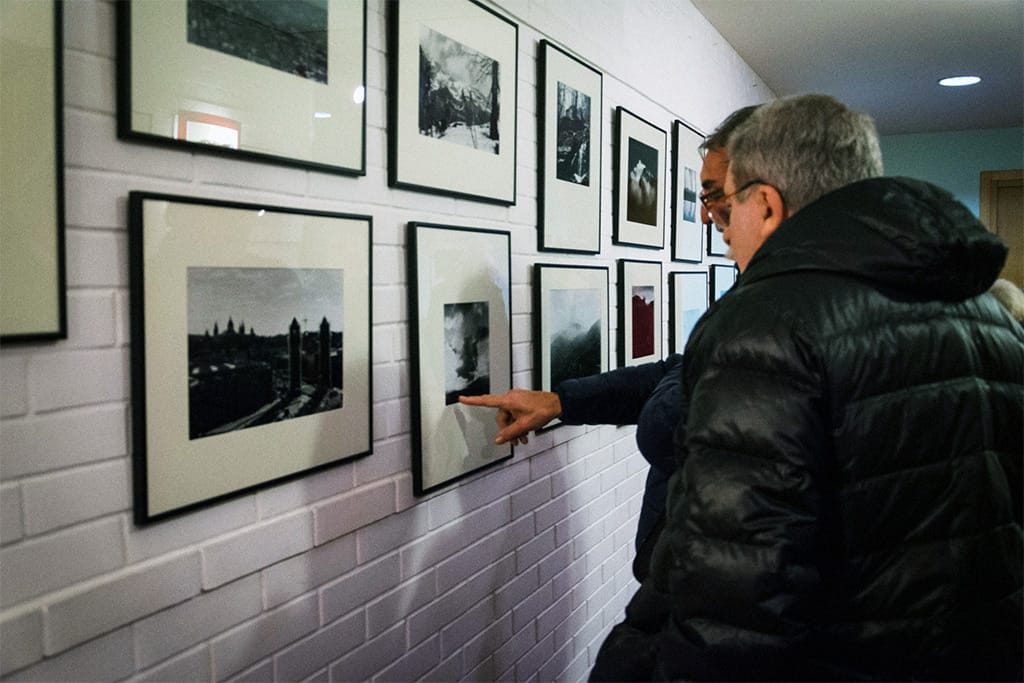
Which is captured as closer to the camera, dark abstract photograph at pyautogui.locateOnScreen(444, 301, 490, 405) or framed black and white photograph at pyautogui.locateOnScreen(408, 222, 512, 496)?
framed black and white photograph at pyautogui.locateOnScreen(408, 222, 512, 496)

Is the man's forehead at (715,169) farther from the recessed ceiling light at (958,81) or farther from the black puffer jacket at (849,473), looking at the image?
the recessed ceiling light at (958,81)

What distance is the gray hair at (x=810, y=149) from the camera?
121 cm

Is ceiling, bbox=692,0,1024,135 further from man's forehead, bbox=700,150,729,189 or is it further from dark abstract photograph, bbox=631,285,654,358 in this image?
man's forehead, bbox=700,150,729,189

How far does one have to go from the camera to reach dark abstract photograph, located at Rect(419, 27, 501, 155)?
170cm

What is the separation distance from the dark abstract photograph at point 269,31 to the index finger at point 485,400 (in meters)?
0.78

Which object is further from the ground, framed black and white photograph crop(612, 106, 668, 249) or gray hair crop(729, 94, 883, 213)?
framed black and white photograph crop(612, 106, 668, 249)

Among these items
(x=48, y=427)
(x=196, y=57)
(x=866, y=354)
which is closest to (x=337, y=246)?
(x=196, y=57)

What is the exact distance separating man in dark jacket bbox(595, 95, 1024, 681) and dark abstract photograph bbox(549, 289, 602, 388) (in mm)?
1224

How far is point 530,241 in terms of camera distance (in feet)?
7.18

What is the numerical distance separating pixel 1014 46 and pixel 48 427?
16.8 ft

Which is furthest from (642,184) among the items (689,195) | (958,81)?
(958,81)

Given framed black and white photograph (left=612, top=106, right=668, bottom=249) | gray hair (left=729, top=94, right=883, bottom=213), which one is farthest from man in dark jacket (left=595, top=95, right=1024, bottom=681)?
framed black and white photograph (left=612, top=106, right=668, bottom=249)

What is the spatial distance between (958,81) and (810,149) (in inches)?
191

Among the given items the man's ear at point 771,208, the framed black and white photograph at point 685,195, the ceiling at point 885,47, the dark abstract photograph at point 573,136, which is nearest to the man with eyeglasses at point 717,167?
the man's ear at point 771,208
